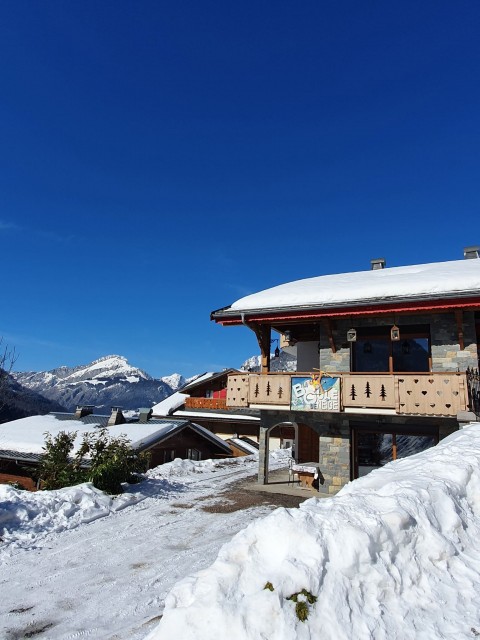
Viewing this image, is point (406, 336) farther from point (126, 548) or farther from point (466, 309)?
point (126, 548)

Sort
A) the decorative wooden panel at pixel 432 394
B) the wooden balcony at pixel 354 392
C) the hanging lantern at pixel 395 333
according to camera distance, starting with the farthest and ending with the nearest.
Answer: the hanging lantern at pixel 395 333 < the wooden balcony at pixel 354 392 < the decorative wooden panel at pixel 432 394

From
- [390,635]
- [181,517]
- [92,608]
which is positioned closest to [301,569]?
[390,635]

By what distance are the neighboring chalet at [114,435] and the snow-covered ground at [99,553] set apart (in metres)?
8.35

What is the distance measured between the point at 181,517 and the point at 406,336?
28.9 feet

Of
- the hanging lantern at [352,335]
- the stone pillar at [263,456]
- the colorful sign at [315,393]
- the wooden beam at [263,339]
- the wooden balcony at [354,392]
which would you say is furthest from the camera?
the wooden beam at [263,339]

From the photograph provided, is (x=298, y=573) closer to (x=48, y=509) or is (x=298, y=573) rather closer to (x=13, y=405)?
(x=48, y=509)

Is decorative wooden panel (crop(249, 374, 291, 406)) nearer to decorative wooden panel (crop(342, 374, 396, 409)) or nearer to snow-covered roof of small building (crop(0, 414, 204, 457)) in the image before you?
decorative wooden panel (crop(342, 374, 396, 409))

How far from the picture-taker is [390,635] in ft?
11.4

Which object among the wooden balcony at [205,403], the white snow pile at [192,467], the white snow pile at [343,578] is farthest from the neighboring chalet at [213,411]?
the white snow pile at [343,578]

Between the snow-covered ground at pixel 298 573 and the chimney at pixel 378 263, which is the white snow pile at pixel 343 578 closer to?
the snow-covered ground at pixel 298 573

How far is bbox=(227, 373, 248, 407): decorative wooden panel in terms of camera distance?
1461 cm

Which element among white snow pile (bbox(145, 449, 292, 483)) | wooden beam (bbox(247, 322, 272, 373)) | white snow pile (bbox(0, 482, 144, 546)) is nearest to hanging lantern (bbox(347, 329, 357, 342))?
wooden beam (bbox(247, 322, 272, 373))

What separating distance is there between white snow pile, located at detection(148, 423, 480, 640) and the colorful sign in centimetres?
834

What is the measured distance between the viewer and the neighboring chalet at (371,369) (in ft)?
39.5
